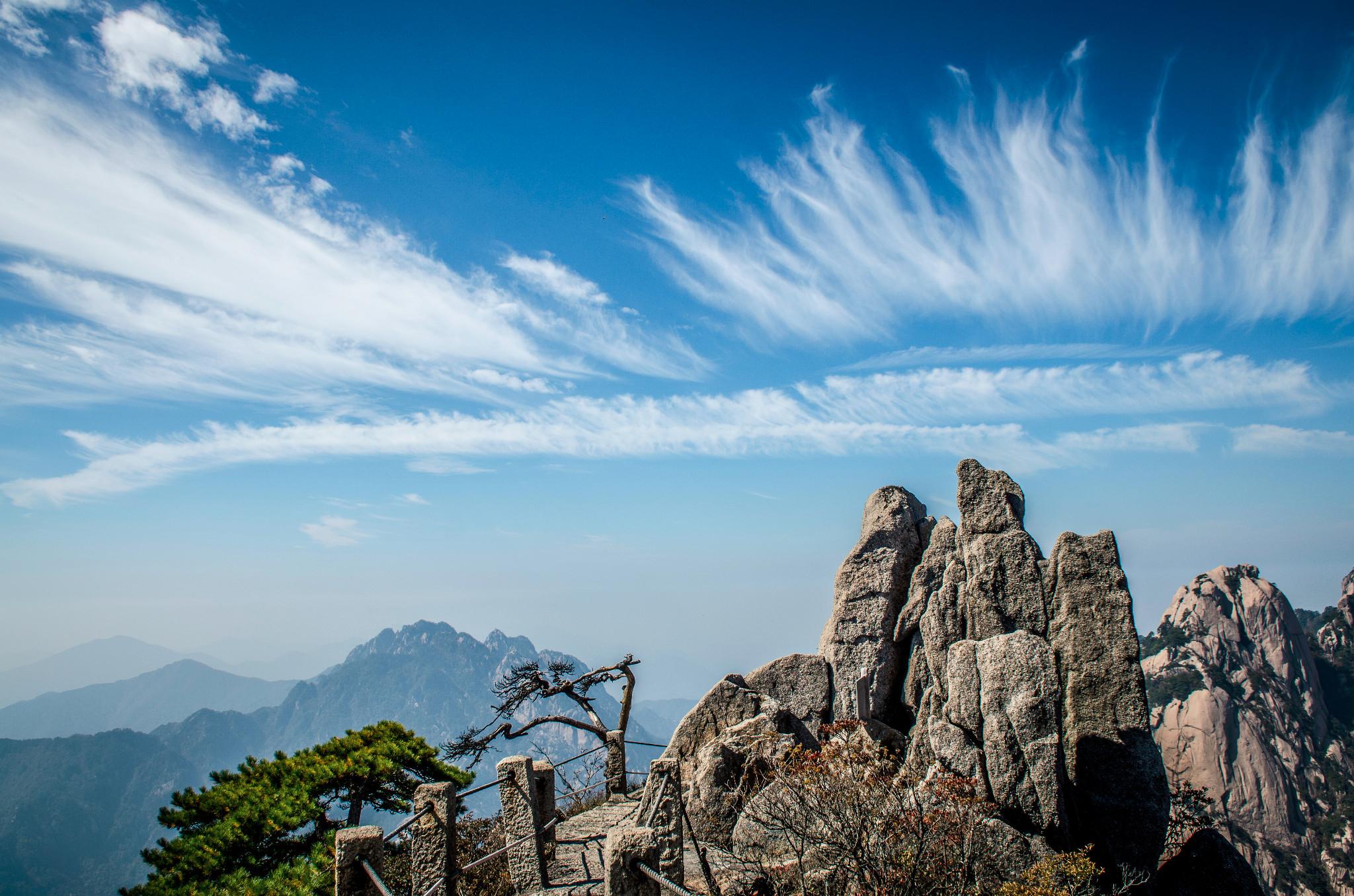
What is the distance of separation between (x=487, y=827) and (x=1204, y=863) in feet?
45.1

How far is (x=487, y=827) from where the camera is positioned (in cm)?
1546

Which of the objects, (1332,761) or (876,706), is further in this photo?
(1332,761)

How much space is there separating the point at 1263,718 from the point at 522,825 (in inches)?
3123

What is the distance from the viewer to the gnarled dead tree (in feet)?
60.8

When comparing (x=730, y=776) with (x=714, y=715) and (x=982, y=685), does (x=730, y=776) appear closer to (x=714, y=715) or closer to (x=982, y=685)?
(x=714, y=715)

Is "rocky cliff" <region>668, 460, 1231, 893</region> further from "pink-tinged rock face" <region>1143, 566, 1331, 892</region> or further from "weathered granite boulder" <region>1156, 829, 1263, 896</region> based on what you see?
"pink-tinged rock face" <region>1143, 566, 1331, 892</region>

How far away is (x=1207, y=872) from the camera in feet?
44.8

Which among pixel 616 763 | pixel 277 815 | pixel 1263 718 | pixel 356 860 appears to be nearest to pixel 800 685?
pixel 616 763

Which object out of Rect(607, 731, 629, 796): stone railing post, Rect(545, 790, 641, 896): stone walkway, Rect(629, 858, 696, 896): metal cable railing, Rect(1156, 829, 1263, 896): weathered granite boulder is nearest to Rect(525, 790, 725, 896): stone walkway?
Rect(545, 790, 641, 896): stone walkway

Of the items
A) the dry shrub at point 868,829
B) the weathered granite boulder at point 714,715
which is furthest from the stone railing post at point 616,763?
the dry shrub at point 868,829

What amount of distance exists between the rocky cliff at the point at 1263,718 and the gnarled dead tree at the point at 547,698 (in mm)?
51534

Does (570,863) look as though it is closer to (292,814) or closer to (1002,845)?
(292,814)

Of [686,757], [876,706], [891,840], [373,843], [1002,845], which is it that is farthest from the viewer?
[876,706]

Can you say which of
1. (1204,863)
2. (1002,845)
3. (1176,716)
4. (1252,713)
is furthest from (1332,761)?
(1002,845)
